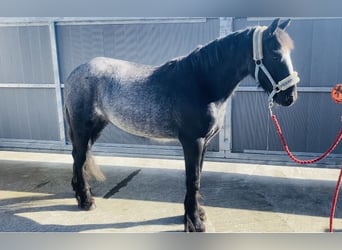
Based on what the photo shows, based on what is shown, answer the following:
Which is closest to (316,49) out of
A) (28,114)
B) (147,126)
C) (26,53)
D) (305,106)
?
(305,106)

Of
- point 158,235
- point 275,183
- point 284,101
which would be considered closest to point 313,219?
point 275,183

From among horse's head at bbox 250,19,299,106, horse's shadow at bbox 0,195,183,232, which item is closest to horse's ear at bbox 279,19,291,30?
horse's head at bbox 250,19,299,106

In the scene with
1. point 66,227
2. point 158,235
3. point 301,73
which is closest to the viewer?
point 158,235

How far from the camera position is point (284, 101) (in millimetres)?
2215

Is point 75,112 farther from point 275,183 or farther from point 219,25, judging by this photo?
point 275,183

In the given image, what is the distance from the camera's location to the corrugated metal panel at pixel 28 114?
382 cm

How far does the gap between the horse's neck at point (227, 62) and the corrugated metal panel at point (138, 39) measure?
0.91 metres

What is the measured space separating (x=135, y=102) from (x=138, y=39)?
0.94m

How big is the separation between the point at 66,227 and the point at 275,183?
2047 millimetres

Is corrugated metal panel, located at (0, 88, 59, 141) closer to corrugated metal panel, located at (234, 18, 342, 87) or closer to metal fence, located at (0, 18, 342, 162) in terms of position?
metal fence, located at (0, 18, 342, 162)

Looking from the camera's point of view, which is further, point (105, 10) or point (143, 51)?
point (143, 51)

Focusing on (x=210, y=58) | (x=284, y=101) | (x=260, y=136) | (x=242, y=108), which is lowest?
(x=260, y=136)

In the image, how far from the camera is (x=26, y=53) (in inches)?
143

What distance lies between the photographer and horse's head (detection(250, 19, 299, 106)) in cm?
210
